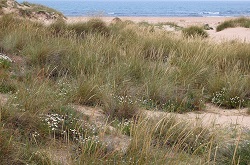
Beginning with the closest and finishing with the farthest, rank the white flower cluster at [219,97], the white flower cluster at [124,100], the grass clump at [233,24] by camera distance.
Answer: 1. the white flower cluster at [124,100]
2. the white flower cluster at [219,97]
3. the grass clump at [233,24]

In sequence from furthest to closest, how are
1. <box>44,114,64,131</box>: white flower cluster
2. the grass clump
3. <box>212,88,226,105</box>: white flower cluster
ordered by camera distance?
the grass clump, <box>212,88,226,105</box>: white flower cluster, <box>44,114,64,131</box>: white flower cluster

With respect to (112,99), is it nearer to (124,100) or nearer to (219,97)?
(124,100)

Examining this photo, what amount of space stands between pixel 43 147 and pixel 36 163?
33cm

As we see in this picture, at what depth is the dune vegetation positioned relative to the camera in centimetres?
303

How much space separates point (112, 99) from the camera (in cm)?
459

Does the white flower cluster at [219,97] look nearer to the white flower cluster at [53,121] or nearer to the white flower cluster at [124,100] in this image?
the white flower cluster at [124,100]

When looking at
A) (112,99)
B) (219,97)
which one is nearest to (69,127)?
(112,99)

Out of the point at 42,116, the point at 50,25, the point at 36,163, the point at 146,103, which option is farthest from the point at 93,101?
the point at 50,25

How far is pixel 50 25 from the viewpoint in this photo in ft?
34.1

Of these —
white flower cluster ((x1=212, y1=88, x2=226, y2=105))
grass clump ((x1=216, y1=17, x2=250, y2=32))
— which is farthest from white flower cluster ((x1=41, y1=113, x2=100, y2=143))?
grass clump ((x1=216, y1=17, x2=250, y2=32))

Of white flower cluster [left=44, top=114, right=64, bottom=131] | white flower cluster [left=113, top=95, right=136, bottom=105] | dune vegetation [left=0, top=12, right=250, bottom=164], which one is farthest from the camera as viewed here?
white flower cluster [left=113, top=95, right=136, bottom=105]

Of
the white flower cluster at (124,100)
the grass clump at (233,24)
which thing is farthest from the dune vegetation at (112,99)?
the grass clump at (233,24)

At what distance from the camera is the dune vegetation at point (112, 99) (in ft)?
9.94

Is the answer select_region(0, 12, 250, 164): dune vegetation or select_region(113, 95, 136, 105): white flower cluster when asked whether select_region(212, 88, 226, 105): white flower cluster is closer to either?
select_region(0, 12, 250, 164): dune vegetation
